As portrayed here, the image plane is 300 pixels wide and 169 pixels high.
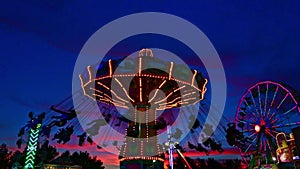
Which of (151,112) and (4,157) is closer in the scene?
(151,112)

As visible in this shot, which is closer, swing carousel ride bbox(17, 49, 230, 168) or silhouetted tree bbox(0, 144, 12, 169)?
swing carousel ride bbox(17, 49, 230, 168)

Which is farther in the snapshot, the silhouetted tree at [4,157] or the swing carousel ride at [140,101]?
the silhouetted tree at [4,157]

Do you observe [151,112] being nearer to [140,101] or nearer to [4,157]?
[140,101]

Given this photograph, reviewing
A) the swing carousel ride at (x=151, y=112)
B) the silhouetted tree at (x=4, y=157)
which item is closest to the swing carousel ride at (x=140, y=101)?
the swing carousel ride at (x=151, y=112)

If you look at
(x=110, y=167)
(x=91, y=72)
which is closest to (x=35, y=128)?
(x=91, y=72)

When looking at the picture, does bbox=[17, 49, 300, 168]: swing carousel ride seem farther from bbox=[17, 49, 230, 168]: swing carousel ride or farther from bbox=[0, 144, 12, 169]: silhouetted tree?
bbox=[0, 144, 12, 169]: silhouetted tree

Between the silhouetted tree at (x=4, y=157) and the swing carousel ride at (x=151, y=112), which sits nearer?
the swing carousel ride at (x=151, y=112)

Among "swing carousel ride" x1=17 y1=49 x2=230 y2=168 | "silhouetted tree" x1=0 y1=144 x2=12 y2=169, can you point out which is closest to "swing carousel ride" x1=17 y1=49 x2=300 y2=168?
"swing carousel ride" x1=17 y1=49 x2=230 y2=168

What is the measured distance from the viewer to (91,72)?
1377 cm

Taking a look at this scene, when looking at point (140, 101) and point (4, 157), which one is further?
point (4, 157)

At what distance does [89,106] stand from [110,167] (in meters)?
27.9

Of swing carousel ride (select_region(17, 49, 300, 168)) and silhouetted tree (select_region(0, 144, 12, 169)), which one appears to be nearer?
swing carousel ride (select_region(17, 49, 300, 168))

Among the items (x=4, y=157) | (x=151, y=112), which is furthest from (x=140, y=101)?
(x=4, y=157)

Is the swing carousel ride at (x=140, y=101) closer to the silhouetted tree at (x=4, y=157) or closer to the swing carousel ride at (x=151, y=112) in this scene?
the swing carousel ride at (x=151, y=112)
